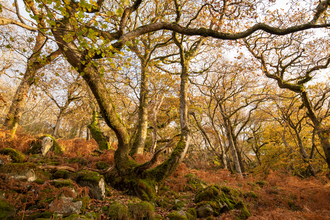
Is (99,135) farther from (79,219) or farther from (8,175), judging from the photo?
(79,219)

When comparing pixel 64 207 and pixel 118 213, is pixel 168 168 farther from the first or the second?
pixel 64 207

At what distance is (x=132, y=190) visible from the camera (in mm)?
4926

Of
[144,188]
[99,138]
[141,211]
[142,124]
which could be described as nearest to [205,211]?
[141,211]

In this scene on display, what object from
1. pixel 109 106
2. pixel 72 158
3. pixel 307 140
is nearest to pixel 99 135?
pixel 72 158

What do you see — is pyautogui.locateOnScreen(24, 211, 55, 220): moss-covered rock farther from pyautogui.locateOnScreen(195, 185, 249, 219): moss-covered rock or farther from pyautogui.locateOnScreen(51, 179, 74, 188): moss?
pyautogui.locateOnScreen(195, 185, 249, 219): moss-covered rock

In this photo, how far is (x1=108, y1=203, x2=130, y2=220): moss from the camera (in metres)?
3.38

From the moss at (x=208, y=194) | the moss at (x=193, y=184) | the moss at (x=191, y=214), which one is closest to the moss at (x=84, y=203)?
the moss at (x=191, y=214)

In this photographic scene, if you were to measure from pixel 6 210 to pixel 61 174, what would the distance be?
1897mm

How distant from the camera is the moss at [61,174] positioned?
15.1 feet

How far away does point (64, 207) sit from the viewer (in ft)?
10.0

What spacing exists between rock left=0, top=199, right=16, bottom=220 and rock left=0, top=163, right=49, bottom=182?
917 mm

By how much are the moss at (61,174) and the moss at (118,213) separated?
2094 mm

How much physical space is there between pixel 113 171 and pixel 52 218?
2.68 metres

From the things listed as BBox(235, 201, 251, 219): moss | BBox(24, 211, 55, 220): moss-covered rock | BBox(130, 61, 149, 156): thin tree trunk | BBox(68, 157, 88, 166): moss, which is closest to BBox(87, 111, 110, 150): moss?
BBox(130, 61, 149, 156): thin tree trunk
